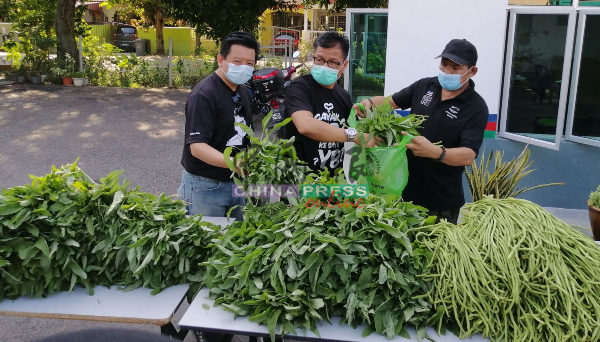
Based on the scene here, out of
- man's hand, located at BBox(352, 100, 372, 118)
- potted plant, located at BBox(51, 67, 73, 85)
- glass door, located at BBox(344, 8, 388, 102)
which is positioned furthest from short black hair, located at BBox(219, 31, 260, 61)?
potted plant, located at BBox(51, 67, 73, 85)

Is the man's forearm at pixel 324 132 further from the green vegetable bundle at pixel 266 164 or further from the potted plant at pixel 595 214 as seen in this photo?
the potted plant at pixel 595 214

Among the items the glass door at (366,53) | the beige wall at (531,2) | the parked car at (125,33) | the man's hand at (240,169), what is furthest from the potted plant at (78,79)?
the parked car at (125,33)

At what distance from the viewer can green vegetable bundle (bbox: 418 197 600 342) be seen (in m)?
1.88

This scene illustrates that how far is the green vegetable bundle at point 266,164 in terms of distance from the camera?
7.61ft

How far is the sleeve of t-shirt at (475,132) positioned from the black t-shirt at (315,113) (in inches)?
27.6

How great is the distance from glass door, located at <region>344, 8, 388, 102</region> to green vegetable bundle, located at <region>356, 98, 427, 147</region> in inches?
123

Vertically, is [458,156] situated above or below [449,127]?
below

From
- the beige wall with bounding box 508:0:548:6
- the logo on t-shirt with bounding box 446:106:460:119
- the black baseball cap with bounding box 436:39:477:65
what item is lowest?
the logo on t-shirt with bounding box 446:106:460:119

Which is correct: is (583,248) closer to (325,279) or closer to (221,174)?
(325,279)

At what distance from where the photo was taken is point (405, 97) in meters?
3.42

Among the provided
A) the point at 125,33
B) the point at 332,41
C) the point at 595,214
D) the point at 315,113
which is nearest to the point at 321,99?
the point at 315,113

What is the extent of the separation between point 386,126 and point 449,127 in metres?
0.55

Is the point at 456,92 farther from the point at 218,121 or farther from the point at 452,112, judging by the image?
the point at 218,121

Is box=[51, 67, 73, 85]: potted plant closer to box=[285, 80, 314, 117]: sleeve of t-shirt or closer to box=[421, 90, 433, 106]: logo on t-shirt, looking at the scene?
box=[285, 80, 314, 117]: sleeve of t-shirt
